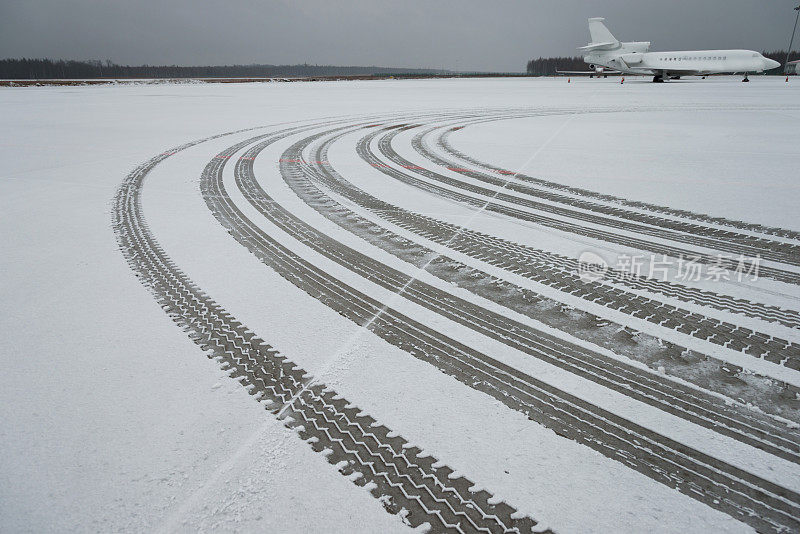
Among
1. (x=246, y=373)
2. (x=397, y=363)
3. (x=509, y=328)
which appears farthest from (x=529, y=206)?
(x=246, y=373)

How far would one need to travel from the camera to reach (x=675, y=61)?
42.0 metres

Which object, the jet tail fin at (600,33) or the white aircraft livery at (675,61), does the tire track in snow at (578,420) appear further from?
the jet tail fin at (600,33)

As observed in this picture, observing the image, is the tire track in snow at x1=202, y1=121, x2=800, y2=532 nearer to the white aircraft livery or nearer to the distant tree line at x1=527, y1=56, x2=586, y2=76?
the white aircraft livery

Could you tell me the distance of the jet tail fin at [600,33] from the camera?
49406 mm

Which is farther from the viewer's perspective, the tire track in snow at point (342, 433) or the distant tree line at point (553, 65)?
the distant tree line at point (553, 65)

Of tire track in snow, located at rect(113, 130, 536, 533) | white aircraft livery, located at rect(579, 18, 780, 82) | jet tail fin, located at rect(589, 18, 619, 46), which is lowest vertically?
tire track in snow, located at rect(113, 130, 536, 533)

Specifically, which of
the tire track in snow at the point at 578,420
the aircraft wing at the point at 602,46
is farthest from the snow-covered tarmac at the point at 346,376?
the aircraft wing at the point at 602,46

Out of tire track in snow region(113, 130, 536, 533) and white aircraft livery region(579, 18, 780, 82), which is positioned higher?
white aircraft livery region(579, 18, 780, 82)

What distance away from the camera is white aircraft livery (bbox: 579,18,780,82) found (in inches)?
1558

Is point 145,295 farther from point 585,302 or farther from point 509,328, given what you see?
point 585,302

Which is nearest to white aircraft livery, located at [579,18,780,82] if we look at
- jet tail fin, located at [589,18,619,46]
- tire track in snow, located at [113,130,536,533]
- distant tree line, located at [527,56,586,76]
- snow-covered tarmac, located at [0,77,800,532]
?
jet tail fin, located at [589,18,619,46]

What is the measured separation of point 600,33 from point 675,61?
11.1 m

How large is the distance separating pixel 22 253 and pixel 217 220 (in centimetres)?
196

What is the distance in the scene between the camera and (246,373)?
2826 millimetres
